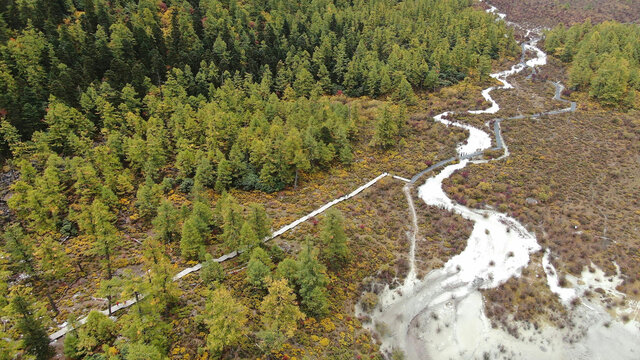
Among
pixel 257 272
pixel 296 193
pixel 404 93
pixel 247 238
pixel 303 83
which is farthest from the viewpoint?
pixel 303 83

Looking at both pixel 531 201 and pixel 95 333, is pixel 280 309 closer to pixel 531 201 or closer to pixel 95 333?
pixel 95 333

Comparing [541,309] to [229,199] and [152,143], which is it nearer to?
[229,199]

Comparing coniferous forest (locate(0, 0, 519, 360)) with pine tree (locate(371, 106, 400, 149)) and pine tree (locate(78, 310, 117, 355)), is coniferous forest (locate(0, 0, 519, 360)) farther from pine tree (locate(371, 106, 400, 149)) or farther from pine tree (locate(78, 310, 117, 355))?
pine tree (locate(371, 106, 400, 149))

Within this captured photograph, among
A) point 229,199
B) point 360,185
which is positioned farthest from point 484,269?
point 229,199

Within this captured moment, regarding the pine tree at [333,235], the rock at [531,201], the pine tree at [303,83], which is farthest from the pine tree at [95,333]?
the pine tree at [303,83]

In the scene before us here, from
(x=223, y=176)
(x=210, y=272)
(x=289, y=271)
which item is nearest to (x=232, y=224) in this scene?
(x=210, y=272)

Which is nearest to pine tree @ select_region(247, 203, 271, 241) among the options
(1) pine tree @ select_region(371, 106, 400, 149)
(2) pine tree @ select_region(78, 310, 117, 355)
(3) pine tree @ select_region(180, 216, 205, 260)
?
(3) pine tree @ select_region(180, 216, 205, 260)
